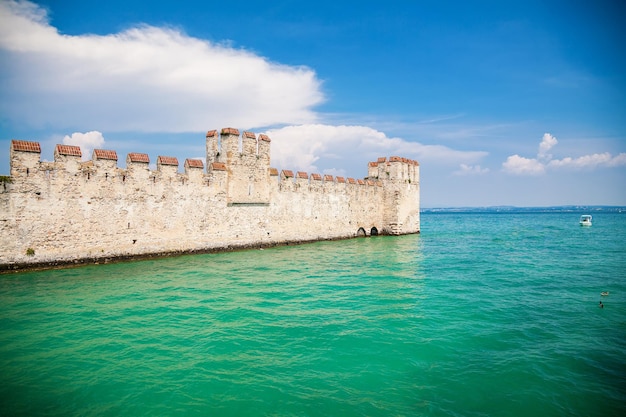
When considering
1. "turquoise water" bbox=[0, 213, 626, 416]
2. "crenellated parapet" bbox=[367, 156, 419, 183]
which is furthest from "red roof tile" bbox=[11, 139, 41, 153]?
"crenellated parapet" bbox=[367, 156, 419, 183]

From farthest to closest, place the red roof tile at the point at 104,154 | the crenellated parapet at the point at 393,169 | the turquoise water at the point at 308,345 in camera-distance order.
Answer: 1. the crenellated parapet at the point at 393,169
2. the red roof tile at the point at 104,154
3. the turquoise water at the point at 308,345

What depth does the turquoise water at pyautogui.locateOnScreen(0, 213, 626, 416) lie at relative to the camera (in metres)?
5.74

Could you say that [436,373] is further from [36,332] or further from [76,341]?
[36,332]

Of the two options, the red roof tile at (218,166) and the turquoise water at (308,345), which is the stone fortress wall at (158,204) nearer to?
the red roof tile at (218,166)

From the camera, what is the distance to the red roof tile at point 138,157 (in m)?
17.3

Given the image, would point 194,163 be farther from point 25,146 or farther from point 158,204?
point 25,146

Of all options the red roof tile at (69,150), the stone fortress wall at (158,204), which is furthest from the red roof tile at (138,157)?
the red roof tile at (69,150)

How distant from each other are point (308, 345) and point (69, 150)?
531 inches

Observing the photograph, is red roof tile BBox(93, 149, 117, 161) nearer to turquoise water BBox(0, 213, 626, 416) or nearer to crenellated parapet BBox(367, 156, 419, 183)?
turquoise water BBox(0, 213, 626, 416)

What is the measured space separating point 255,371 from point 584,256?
22.2m

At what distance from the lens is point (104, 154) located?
16.4 metres

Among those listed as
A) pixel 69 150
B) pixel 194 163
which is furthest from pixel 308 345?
pixel 194 163

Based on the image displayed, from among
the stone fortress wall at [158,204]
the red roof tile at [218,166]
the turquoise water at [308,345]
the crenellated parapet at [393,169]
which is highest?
the crenellated parapet at [393,169]

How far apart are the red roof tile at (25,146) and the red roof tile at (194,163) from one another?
21.2 feet
